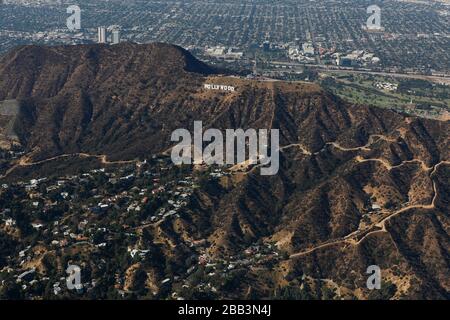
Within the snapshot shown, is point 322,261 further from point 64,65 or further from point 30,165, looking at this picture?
point 64,65

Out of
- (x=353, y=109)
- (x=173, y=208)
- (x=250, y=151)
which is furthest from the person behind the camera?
(x=353, y=109)

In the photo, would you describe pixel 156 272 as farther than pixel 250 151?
No

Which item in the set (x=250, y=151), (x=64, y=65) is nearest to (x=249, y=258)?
(x=250, y=151)

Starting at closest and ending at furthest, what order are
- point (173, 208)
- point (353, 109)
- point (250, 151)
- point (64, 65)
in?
1. point (173, 208)
2. point (250, 151)
3. point (353, 109)
4. point (64, 65)

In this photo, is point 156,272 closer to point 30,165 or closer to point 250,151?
point 250,151

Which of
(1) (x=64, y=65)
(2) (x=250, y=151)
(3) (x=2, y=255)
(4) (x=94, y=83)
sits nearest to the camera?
(3) (x=2, y=255)

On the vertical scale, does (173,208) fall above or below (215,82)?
below

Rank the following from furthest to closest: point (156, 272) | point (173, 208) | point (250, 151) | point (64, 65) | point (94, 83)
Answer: point (64, 65) < point (94, 83) < point (250, 151) < point (173, 208) < point (156, 272)

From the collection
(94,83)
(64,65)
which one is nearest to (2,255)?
(94,83)

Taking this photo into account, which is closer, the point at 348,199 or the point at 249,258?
the point at 249,258
